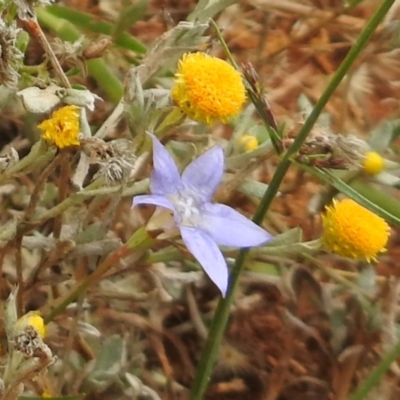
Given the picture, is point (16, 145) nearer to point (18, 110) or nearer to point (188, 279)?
point (18, 110)

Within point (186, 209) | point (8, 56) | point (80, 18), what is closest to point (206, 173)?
point (186, 209)

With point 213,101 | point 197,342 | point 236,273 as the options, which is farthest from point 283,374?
point 213,101

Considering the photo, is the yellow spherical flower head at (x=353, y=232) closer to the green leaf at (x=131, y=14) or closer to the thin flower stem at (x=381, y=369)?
the thin flower stem at (x=381, y=369)

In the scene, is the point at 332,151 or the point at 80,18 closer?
the point at 332,151

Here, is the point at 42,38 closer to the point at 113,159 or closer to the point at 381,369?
the point at 113,159

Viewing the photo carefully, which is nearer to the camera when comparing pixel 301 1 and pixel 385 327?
pixel 385 327

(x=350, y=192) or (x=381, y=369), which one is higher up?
(x=350, y=192)
